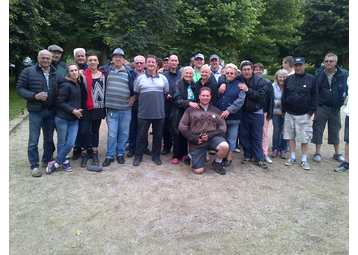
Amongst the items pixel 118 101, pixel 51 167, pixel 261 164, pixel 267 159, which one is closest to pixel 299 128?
pixel 267 159

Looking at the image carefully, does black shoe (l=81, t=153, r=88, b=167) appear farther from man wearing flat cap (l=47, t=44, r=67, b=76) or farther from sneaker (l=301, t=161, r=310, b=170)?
sneaker (l=301, t=161, r=310, b=170)

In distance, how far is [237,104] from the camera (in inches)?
210

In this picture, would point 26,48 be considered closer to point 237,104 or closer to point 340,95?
point 237,104

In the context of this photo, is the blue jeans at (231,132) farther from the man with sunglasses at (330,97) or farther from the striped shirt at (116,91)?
the striped shirt at (116,91)

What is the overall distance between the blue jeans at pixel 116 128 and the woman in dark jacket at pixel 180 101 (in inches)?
39.7

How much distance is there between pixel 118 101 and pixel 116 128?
23.1 inches

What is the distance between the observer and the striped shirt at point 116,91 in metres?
5.30

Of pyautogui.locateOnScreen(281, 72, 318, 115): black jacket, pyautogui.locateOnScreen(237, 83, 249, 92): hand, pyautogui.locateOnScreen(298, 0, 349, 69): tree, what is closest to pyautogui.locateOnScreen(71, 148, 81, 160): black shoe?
pyautogui.locateOnScreen(237, 83, 249, 92): hand

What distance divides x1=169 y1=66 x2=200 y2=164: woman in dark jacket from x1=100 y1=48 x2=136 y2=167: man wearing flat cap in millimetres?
925

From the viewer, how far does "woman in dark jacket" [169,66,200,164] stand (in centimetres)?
546

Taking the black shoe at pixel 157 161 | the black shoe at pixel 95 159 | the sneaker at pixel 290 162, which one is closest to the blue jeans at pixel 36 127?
the black shoe at pixel 95 159

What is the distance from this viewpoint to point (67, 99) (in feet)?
16.1

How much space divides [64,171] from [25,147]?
2.20 metres

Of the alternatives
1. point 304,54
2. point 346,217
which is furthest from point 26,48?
point 304,54
